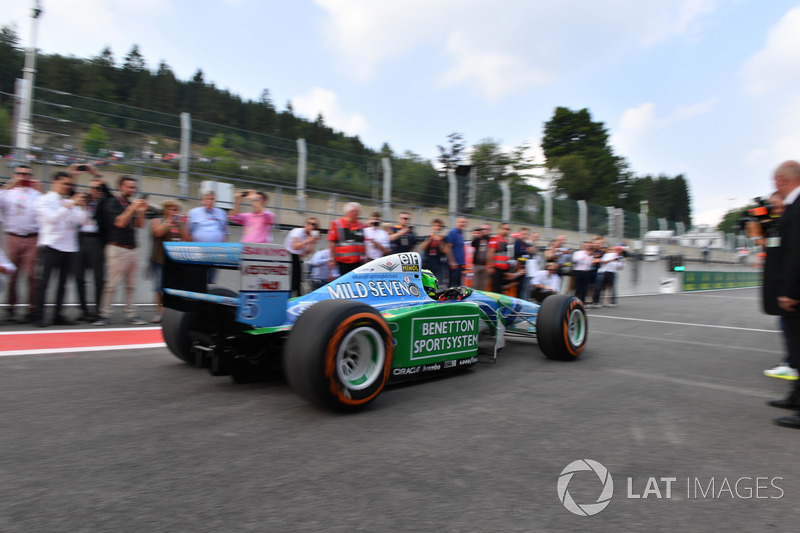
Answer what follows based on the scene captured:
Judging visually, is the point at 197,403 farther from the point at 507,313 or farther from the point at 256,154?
the point at 256,154

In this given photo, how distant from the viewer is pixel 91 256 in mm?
6531

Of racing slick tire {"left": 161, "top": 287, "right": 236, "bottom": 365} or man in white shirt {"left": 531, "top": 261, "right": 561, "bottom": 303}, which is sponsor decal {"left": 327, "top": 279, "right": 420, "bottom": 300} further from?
man in white shirt {"left": 531, "top": 261, "right": 561, "bottom": 303}

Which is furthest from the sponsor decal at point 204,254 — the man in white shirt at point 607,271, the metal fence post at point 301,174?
the man in white shirt at point 607,271

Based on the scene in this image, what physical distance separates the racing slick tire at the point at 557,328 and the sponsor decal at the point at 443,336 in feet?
3.27

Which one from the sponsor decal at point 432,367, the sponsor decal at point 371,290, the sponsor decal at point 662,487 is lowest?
the sponsor decal at point 662,487

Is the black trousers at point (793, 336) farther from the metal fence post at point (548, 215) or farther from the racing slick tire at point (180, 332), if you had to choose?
the metal fence post at point (548, 215)

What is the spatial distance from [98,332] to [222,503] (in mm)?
4574

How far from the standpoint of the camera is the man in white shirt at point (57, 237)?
19.4 ft

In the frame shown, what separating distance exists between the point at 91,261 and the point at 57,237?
659 millimetres

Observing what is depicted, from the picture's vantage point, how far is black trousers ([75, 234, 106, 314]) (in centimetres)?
645

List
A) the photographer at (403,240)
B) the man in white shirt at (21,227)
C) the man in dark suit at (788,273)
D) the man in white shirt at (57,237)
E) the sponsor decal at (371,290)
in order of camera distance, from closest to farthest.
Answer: the man in dark suit at (788,273) → the sponsor decal at (371,290) → the man in white shirt at (57,237) → the man in white shirt at (21,227) → the photographer at (403,240)

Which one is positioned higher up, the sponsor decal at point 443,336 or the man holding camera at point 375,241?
the man holding camera at point 375,241

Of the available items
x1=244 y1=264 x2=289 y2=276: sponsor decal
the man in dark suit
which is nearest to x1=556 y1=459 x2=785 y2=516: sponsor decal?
the man in dark suit

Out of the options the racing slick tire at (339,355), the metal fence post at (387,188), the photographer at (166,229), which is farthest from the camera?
the metal fence post at (387,188)
